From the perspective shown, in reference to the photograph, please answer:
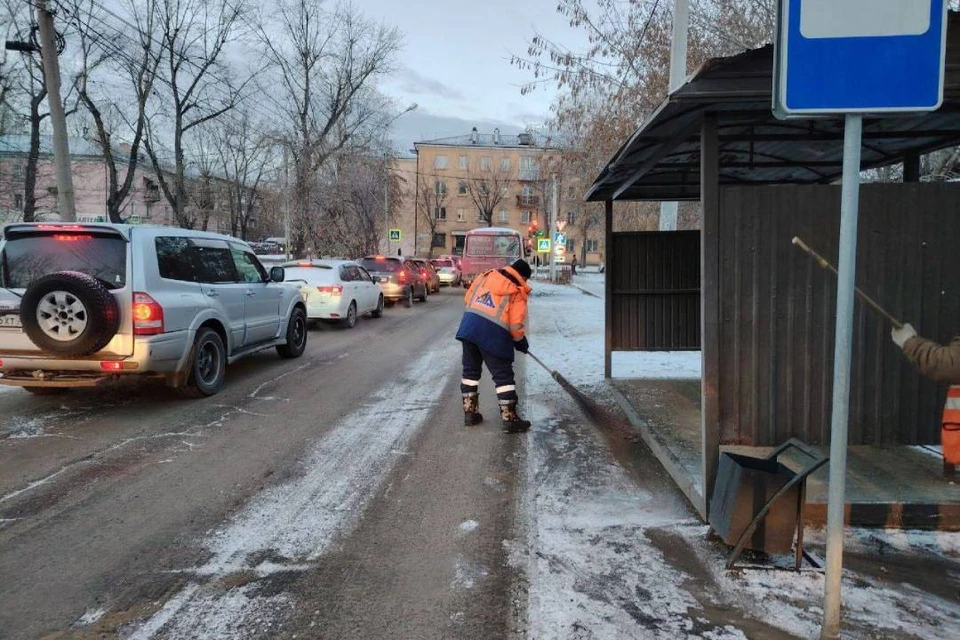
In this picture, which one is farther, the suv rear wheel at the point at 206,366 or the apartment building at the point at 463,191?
the apartment building at the point at 463,191

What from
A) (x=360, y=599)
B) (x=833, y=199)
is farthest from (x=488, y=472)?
(x=833, y=199)

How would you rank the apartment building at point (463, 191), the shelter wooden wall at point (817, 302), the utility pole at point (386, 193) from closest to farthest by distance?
the shelter wooden wall at point (817, 302) < the utility pole at point (386, 193) < the apartment building at point (463, 191)

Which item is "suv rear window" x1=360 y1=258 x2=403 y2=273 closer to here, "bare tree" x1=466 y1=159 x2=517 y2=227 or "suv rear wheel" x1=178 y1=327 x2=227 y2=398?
"suv rear wheel" x1=178 y1=327 x2=227 y2=398

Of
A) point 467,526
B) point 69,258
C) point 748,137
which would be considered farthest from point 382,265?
A: point 467,526

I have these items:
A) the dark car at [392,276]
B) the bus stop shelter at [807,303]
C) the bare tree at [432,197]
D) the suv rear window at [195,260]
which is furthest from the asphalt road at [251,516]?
the bare tree at [432,197]

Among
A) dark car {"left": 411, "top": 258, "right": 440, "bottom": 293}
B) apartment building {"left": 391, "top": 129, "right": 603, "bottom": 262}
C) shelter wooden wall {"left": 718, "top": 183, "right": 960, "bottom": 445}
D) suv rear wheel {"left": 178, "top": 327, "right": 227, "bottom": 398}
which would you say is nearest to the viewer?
shelter wooden wall {"left": 718, "top": 183, "right": 960, "bottom": 445}

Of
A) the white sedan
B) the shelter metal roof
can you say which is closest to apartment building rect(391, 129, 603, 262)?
the white sedan

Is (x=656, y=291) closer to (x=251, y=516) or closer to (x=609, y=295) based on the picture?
(x=609, y=295)

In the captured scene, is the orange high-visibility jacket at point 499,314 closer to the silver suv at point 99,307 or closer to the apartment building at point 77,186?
the silver suv at point 99,307

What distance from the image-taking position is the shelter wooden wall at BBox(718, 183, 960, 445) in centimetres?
429

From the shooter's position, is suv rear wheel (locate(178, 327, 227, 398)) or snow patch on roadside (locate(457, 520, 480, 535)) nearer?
snow patch on roadside (locate(457, 520, 480, 535))

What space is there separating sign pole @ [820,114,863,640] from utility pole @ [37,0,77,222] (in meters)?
13.2

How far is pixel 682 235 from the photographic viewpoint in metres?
8.05

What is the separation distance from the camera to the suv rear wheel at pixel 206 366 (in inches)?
277
